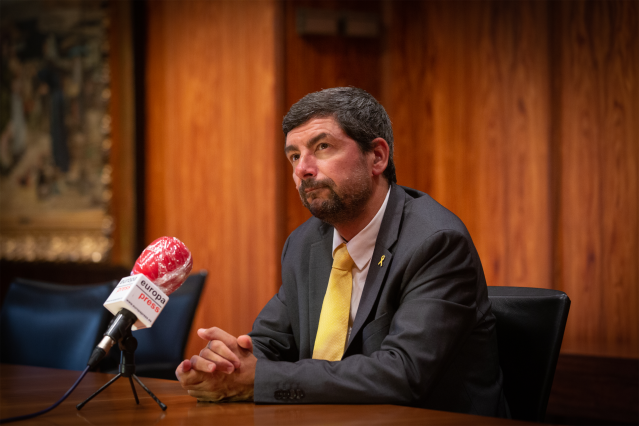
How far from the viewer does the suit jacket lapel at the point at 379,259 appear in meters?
1.64

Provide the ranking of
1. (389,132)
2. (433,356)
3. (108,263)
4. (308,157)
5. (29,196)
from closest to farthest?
(433,356) < (308,157) < (389,132) < (108,263) < (29,196)

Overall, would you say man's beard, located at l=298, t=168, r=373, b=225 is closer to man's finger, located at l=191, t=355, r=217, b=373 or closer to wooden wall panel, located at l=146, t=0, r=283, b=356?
man's finger, located at l=191, t=355, r=217, b=373

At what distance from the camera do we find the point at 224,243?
14.4ft

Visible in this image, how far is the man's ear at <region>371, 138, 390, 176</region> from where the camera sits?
6.19 ft

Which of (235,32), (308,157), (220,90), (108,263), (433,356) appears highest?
(235,32)

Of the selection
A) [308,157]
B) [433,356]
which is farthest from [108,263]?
[433,356]

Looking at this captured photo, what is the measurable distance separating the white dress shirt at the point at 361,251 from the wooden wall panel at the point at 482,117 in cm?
243

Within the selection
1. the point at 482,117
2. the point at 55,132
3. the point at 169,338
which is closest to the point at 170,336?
the point at 169,338

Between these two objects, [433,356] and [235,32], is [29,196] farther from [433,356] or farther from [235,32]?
[433,356]

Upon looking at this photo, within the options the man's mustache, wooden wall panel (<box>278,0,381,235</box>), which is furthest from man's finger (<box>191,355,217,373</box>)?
wooden wall panel (<box>278,0,381,235</box>)

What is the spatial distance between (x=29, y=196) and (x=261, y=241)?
206cm

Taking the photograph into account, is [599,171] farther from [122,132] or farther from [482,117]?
[122,132]

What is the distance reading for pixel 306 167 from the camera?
5.88 feet

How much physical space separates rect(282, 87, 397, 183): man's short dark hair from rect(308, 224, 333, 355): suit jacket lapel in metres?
0.32
